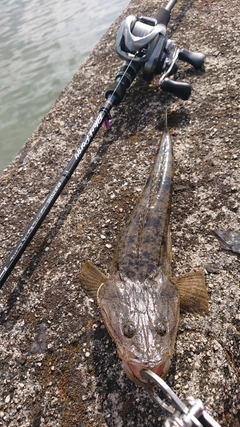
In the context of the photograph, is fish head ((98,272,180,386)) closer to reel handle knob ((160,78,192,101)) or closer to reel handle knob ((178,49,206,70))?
reel handle knob ((160,78,192,101))

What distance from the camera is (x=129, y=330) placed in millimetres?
1969

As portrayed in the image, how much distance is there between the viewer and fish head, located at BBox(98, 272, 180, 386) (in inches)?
73.2

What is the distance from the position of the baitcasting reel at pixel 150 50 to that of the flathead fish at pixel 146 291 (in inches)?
55.5

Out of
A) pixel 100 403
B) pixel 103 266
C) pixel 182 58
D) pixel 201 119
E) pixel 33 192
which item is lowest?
pixel 100 403

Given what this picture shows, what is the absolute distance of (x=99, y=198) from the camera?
3.37 m

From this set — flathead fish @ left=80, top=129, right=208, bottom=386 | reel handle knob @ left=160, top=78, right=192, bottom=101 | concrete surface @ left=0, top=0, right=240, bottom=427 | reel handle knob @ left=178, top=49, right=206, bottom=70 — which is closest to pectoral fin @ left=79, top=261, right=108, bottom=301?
flathead fish @ left=80, top=129, right=208, bottom=386

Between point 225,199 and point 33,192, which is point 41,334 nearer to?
point 33,192

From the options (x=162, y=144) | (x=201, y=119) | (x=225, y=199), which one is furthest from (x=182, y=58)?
(x=225, y=199)

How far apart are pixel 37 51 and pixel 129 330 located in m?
8.28

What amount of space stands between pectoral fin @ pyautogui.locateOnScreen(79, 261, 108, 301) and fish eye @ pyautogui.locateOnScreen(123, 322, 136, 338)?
1.55 feet

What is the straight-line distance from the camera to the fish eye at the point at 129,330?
6.41 ft

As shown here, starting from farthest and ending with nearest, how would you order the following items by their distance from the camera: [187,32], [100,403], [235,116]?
[187,32]
[235,116]
[100,403]

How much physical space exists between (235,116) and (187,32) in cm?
212

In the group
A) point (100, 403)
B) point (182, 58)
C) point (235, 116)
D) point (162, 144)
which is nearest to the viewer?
point (100, 403)
